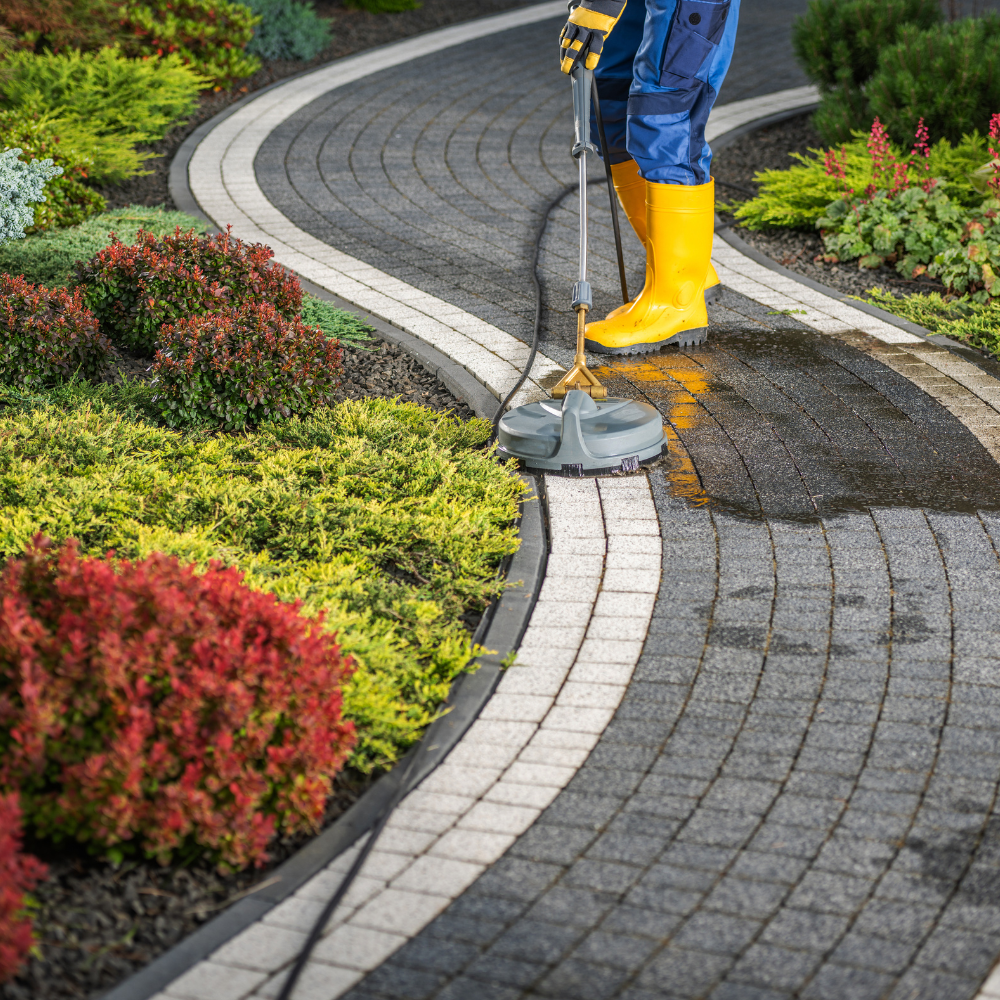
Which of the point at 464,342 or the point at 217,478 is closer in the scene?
the point at 217,478

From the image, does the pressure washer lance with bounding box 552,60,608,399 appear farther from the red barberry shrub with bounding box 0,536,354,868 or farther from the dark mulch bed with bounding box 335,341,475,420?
the red barberry shrub with bounding box 0,536,354,868

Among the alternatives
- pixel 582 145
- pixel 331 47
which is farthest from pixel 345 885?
pixel 331 47

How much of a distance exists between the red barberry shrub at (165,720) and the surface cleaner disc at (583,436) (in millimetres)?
1876

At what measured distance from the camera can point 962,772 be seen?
301 centimetres

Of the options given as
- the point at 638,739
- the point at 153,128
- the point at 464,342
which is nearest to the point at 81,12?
the point at 153,128

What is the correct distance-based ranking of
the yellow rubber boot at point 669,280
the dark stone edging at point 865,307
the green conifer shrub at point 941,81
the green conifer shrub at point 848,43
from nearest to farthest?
the yellow rubber boot at point 669,280
the dark stone edging at point 865,307
the green conifer shrub at point 941,81
the green conifer shrub at point 848,43

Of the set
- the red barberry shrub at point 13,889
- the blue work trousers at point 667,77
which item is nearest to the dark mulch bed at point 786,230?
the blue work trousers at point 667,77

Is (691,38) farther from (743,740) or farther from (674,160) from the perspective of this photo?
(743,740)

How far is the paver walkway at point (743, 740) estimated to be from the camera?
2.50m

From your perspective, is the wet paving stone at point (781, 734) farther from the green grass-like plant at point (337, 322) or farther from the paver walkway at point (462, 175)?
the green grass-like plant at point (337, 322)

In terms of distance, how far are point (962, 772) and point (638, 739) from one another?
846 millimetres

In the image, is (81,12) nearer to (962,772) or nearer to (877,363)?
(877,363)

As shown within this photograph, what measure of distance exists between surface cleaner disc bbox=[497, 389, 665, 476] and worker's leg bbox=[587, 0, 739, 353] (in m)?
1.11

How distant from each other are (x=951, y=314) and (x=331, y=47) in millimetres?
8555
